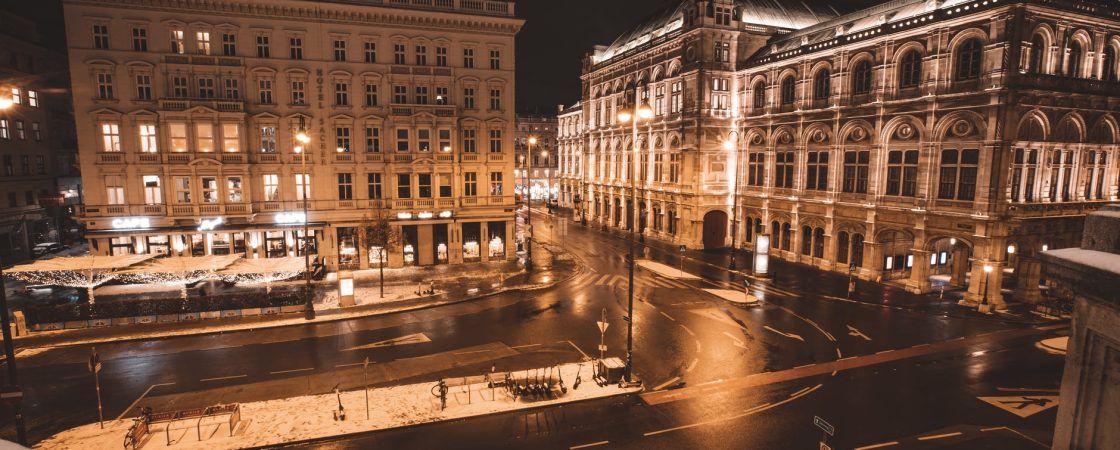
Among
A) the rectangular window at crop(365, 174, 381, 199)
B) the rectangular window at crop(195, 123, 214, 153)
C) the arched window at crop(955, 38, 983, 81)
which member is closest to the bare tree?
the rectangular window at crop(365, 174, 381, 199)

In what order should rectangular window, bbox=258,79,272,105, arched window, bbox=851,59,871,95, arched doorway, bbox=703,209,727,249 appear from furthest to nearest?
1. arched doorway, bbox=703,209,727,249
2. rectangular window, bbox=258,79,272,105
3. arched window, bbox=851,59,871,95

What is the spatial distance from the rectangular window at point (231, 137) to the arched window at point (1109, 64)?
56130 millimetres

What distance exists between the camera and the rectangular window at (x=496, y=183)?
44.0m

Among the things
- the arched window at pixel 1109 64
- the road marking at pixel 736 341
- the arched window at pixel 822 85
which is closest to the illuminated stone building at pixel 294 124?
the road marking at pixel 736 341

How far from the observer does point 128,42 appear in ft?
117

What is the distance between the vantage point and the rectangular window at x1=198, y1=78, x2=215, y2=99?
3721cm

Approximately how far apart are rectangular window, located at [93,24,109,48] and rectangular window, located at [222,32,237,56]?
261 inches

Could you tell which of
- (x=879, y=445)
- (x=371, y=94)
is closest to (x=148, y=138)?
(x=371, y=94)

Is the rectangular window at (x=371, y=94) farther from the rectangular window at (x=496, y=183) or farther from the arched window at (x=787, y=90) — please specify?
the arched window at (x=787, y=90)

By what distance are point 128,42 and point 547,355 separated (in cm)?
3517

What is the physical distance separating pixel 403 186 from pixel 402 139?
3.59 m

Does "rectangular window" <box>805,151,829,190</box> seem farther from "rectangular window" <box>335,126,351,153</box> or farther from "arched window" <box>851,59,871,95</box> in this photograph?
"rectangular window" <box>335,126,351,153</box>

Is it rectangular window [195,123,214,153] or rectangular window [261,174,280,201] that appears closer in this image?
rectangular window [195,123,214,153]

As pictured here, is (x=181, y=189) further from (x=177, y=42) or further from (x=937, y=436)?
(x=937, y=436)
